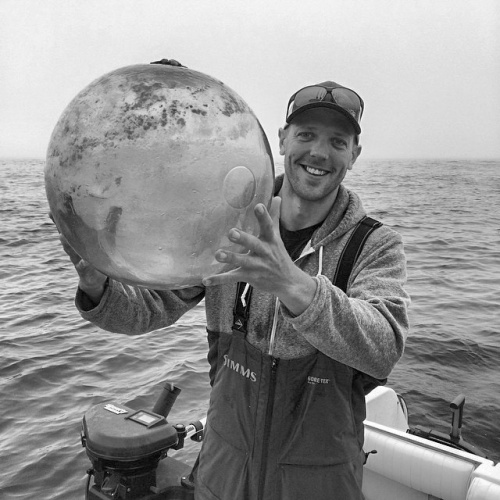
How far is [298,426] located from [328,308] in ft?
2.32

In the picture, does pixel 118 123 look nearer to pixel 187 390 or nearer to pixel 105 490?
pixel 105 490

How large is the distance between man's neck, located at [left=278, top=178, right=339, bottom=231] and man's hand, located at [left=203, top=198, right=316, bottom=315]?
869 mm

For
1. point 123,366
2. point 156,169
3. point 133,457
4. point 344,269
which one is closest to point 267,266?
point 156,169

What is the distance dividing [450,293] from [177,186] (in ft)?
36.7

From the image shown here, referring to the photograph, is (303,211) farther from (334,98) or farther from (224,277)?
(224,277)

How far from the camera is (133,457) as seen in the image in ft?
11.3

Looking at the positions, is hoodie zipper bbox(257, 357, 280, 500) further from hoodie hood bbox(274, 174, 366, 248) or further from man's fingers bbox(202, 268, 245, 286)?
man's fingers bbox(202, 268, 245, 286)

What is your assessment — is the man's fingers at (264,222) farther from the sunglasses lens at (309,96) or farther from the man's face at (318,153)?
the sunglasses lens at (309,96)

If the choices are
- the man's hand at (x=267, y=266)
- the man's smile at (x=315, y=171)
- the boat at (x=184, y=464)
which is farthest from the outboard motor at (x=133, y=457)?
the man's hand at (x=267, y=266)

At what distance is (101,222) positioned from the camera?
59.3 inches

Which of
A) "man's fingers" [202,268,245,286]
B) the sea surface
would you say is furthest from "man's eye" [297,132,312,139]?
the sea surface

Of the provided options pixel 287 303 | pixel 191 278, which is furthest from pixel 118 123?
pixel 287 303

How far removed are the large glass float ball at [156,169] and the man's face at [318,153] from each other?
100cm

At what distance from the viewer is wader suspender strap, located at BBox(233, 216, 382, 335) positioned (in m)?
2.40
